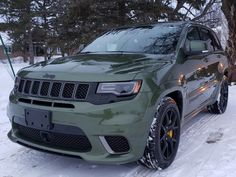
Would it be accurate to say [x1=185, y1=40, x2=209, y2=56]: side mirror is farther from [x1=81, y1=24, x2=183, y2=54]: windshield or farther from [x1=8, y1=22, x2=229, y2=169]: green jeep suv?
[x1=81, y1=24, x2=183, y2=54]: windshield

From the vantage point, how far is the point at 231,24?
37.9ft

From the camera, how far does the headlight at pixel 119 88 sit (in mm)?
3445

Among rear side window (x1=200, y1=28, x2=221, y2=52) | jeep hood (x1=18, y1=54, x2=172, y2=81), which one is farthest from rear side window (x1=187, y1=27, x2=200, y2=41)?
jeep hood (x1=18, y1=54, x2=172, y2=81)

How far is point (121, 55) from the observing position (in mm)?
4492

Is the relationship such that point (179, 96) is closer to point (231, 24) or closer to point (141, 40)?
point (141, 40)

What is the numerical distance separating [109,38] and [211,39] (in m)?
2.09

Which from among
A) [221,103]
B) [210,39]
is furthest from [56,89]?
[221,103]

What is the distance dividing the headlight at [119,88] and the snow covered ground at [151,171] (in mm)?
979

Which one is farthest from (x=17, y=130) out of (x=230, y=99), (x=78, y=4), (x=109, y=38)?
(x=78, y=4)

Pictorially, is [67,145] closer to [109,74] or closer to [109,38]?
[109,74]

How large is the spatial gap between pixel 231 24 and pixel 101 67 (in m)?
8.92

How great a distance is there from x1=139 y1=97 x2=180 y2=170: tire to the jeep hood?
0.48 meters

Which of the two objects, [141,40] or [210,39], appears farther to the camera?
[210,39]

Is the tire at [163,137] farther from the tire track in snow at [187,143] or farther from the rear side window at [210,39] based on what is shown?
the rear side window at [210,39]
